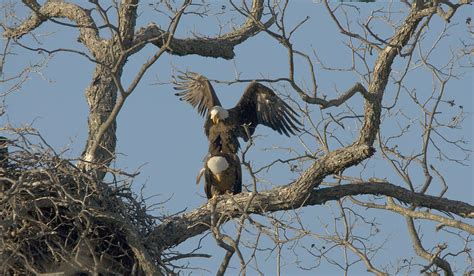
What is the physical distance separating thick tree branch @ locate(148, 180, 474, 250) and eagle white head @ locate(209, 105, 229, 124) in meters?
2.09

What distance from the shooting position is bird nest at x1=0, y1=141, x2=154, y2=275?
7.92 meters

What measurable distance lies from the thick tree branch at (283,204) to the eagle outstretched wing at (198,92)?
256cm

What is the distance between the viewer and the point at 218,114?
10602 millimetres

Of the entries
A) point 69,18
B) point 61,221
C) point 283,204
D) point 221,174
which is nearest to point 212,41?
point 69,18

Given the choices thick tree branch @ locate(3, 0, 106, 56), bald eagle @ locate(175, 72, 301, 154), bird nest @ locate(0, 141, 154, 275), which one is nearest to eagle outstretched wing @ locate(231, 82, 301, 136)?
bald eagle @ locate(175, 72, 301, 154)

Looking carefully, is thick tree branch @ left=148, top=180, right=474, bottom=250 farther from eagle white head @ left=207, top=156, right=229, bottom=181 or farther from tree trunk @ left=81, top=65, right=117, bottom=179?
eagle white head @ left=207, top=156, right=229, bottom=181

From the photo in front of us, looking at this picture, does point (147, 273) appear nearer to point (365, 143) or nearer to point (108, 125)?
point (108, 125)

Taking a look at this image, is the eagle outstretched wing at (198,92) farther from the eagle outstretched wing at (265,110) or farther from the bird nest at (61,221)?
the bird nest at (61,221)

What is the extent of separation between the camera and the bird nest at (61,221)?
7.92 metres

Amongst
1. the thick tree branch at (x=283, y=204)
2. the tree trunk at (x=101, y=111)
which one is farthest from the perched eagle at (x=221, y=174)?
the thick tree branch at (x=283, y=204)

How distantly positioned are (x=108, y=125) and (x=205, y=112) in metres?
2.83

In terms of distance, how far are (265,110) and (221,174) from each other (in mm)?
636

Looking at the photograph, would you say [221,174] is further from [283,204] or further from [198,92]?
[283,204]

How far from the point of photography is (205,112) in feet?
37.0
